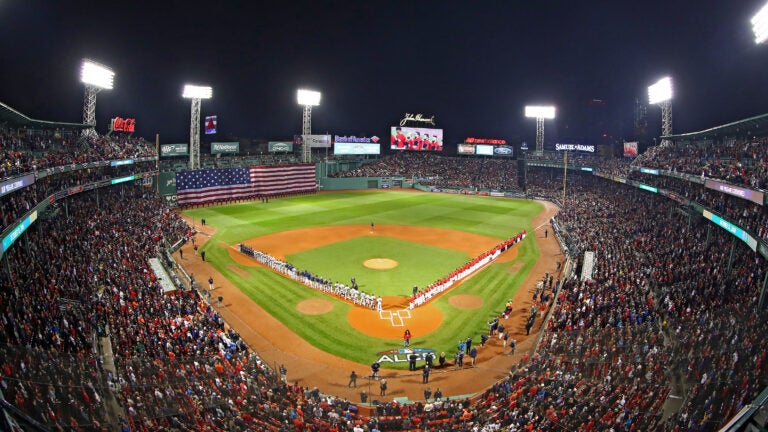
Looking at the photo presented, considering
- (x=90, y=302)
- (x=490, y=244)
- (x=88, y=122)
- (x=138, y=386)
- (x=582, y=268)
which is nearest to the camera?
(x=138, y=386)

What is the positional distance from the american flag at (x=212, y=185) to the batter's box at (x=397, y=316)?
43.6 metres

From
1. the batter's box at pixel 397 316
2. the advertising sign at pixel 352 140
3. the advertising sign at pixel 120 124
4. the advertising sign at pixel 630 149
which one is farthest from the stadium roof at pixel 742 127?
the advertising sign at pixel 120 124

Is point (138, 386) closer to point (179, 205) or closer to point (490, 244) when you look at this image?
point (490, 244)

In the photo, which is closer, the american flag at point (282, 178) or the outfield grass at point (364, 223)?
the outfield grass at point (364, 223)

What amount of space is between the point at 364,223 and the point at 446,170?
44.9 meters

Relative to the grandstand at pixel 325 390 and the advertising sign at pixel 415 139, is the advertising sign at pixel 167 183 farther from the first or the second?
the advertising sign at pixel 415 139

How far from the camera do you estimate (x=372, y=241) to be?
4316cm

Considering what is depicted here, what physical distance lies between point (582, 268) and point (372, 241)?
19325mm

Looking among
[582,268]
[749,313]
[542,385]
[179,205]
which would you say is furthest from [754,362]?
[179,205]

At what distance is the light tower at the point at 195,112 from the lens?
58938mm

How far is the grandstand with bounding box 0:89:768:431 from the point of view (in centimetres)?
1327

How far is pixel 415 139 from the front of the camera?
93000 mm

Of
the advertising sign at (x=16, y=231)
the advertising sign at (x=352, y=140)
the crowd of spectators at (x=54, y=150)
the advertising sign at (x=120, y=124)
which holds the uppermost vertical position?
the advertising sign at (x=352, y=140)

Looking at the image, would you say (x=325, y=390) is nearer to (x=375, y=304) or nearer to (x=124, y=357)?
(x=124, y=357)
